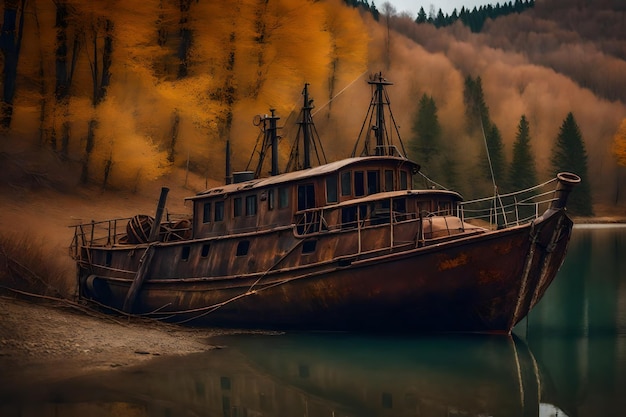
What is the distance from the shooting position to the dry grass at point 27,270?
20.0m

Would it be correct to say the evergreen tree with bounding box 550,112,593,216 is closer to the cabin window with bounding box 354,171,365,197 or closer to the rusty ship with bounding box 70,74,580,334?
the rusty ship with bounding box 70,74,580,334

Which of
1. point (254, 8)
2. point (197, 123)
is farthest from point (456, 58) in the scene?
point (197, 123)

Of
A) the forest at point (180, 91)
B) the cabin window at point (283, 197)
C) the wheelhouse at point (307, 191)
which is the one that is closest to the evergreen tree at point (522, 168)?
the forest at point (180, 91)

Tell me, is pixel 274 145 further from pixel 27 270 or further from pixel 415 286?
pixel 415 286

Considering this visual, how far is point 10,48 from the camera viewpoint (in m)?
32.6

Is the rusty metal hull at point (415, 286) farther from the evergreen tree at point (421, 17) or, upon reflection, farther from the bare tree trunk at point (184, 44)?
the evergreen tree at point (421, 17)

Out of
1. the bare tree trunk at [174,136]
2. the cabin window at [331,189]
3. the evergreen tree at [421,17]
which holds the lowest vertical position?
the cabin window at [331,189]

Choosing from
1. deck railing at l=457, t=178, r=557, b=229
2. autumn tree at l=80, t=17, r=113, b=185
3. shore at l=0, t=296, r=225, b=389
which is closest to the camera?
shore at l=0, t=296, r=225, b=389

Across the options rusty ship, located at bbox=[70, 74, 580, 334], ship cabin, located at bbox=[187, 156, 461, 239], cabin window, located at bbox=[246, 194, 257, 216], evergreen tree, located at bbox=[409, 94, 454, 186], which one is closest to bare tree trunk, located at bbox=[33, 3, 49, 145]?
rusty ship, located at bbox=[70, 74, 580, 334]

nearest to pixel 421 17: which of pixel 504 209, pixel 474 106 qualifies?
pixel 474 106

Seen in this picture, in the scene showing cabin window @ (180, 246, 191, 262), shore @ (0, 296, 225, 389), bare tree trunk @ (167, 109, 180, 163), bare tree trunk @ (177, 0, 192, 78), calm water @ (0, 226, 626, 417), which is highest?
bare tree trunk @ (177, 0, 192, 78)

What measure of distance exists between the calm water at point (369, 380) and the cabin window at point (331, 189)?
3606 millimetres

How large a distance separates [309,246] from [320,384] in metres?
5.53

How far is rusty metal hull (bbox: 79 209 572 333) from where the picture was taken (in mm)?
17016
